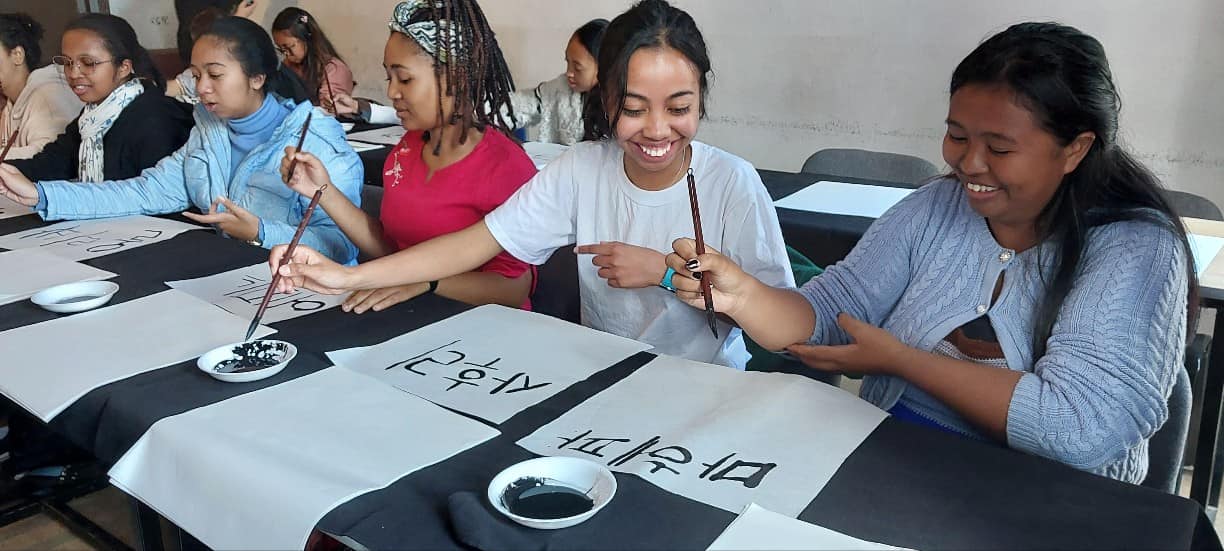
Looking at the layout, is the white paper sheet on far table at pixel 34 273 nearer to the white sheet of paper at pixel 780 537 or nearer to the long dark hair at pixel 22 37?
the white sheet of paper at pixel 780 537

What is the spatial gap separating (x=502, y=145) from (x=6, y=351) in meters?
0.86

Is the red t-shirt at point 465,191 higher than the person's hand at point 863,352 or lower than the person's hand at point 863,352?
higher

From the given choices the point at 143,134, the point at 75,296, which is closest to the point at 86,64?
the point at 143,134

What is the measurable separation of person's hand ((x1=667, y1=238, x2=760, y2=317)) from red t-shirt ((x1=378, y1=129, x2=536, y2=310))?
59 centimetres

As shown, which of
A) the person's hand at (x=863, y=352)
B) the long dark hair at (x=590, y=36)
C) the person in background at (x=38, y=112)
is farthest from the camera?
the long dark hair at (x=590, y=36)

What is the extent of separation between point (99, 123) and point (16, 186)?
441 millimetres

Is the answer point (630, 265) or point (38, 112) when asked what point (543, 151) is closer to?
point (38, 112)

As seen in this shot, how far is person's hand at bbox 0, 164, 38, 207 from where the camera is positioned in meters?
1.93

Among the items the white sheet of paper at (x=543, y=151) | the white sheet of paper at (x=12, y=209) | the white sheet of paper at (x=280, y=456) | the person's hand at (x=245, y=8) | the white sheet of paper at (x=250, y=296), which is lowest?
the white sheet of paper at (x=280, y=456)

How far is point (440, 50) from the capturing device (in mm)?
1598

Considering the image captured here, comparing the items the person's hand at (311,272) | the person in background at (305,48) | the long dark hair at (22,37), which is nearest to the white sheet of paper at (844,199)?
the person's hand at (311,272)

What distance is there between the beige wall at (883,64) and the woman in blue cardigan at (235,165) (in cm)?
222

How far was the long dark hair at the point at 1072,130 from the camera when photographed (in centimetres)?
104

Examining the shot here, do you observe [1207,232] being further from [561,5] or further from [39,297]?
[561,5]
